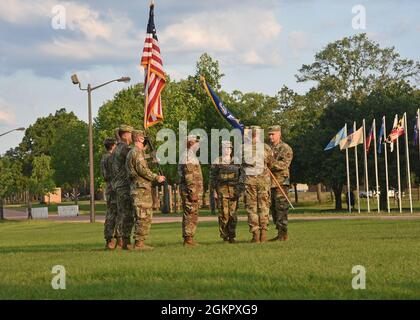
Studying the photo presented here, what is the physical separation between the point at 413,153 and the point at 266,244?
38.2 m

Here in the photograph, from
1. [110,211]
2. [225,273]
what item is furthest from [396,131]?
[225,273]

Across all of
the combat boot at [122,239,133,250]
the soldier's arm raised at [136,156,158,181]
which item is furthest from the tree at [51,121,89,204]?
A: the soldier's arm raised at [136,156,158,181]

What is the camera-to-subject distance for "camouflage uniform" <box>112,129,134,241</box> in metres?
14.4

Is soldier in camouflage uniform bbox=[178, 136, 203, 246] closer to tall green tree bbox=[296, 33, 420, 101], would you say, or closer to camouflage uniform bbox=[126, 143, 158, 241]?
camouflage uniform bbox=[126, 143, 158, 241]

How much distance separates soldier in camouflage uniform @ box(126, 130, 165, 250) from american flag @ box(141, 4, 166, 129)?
2286 mm

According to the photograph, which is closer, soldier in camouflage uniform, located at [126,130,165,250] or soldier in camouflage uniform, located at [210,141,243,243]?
soldier in camouflage uniform, located at [126,130,165,250]

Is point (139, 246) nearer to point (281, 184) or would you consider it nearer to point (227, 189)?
point (227, 189)

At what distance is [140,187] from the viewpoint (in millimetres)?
14055

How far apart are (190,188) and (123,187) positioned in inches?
55.3

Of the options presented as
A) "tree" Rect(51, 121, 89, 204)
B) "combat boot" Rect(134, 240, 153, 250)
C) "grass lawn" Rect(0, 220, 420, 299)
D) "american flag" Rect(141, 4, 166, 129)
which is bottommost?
"grass lawn" Rect(0, 220, 420, 299)

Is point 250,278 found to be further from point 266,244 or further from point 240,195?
point 240,195

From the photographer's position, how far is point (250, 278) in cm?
895
